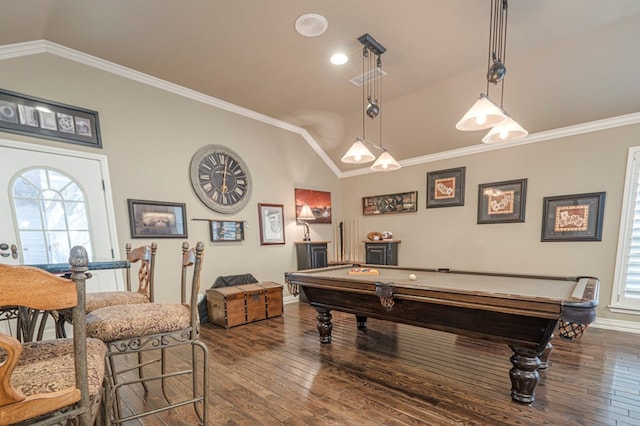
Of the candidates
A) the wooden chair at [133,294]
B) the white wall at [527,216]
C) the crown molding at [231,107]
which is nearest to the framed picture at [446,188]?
the white wall at [527,216]

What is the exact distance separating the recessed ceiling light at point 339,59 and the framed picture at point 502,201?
2852mm

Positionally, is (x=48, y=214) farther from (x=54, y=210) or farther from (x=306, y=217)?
(x=306, y=217)

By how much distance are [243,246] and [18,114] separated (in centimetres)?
286

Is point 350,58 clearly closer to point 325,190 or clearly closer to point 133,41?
point 133,41

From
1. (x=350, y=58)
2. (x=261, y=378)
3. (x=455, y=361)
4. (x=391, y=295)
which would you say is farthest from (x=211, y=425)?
(x=350, y=58)

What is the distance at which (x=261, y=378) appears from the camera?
2340mm

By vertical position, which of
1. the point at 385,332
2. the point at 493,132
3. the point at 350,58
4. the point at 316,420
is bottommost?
the point at 385,332

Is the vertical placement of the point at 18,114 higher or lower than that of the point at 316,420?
higher

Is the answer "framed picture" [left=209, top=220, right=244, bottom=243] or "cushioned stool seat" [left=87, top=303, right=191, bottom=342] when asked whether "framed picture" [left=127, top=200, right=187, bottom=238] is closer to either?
"framed picture" [left=209, top=220, right=244, bottom=243]

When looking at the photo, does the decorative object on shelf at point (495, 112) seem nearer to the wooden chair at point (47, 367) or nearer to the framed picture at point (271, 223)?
the wooden chair at point (47, 367)

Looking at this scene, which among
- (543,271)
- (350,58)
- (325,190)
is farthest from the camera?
(325,190)

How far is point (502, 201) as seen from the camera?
4055 mm

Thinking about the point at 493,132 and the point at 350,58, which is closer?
the point at 493,132

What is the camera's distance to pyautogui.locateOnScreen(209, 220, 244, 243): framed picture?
4.00 meters
